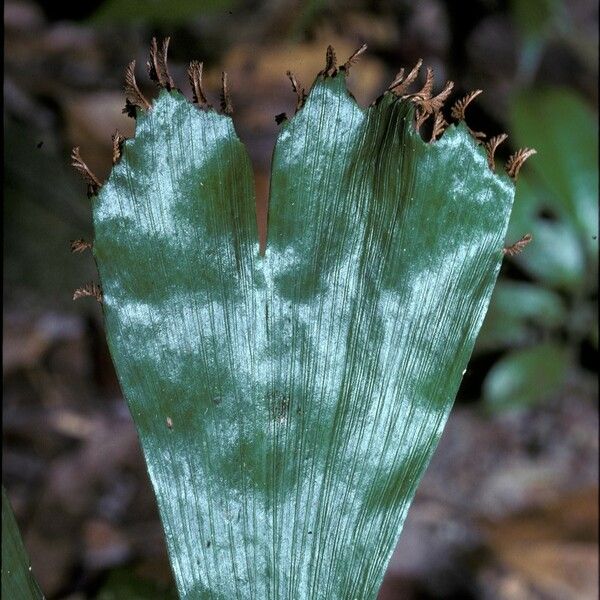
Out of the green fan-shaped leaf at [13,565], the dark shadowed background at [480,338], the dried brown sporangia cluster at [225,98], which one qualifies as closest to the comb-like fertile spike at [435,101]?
the dried brown sporangia cluster at [225,98]

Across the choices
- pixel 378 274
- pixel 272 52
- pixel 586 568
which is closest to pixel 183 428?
pixel 378 274

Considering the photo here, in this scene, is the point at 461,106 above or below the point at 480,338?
below

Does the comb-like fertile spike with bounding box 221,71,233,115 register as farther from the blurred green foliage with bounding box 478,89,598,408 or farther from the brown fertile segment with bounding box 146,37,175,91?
the blurred green foliage with bounding box 478,89,598,408

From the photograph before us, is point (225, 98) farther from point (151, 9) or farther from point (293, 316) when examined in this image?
point (151, 9)

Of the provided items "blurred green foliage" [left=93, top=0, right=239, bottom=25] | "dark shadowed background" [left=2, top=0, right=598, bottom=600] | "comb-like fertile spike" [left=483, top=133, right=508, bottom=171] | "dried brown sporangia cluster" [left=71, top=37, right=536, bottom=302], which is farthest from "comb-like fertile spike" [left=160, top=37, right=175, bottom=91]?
"blurred green foliage" [left=93, top=0, right=239, bottom=25]

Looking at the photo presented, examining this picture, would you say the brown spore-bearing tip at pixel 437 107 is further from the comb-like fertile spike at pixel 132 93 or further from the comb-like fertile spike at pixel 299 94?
the comb-like fertile spike at pixel 132 93

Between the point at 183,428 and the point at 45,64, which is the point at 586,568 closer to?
the point at 183,428

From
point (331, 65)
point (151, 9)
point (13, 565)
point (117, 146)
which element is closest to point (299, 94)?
point (331, 65)
